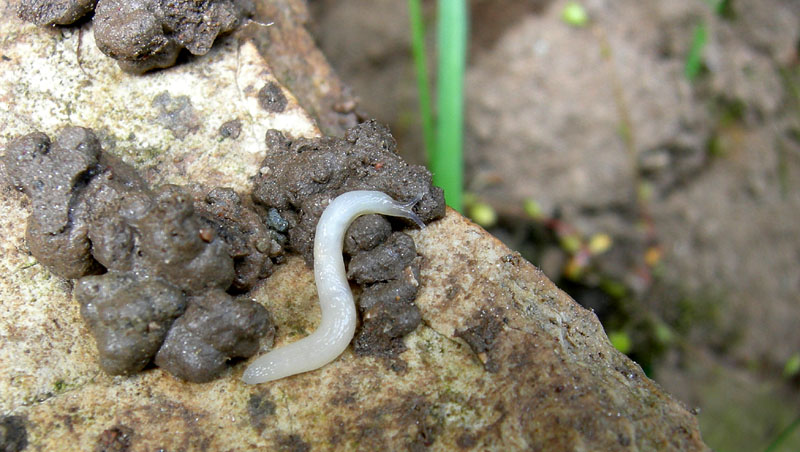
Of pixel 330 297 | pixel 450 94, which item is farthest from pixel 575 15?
pixel 330 297

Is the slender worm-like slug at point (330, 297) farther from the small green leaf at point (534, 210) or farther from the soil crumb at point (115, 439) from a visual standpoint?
the small green leaf at point (534, 210)

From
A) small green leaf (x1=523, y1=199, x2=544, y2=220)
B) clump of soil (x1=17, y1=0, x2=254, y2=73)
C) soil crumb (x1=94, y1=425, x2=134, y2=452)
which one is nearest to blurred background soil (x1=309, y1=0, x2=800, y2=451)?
small green leaf (x1=523, y1=199, x2=544, y2=220)

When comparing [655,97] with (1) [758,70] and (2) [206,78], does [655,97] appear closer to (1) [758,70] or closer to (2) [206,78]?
(1) [758,70]

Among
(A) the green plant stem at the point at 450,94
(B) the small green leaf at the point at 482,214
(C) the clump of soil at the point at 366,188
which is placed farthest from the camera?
(B) the small green leaf at the point at 482,214

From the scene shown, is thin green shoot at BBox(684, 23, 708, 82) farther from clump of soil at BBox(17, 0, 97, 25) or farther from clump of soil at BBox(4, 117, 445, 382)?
clump of soil at BBox(17, 0, 97, 25)

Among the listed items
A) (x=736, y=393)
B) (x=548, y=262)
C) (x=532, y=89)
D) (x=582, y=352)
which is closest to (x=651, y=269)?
(x=548, y=262)

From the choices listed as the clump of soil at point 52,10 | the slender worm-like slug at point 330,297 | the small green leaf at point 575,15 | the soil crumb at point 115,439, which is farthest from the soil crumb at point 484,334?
the small green leaf at point 575,15
